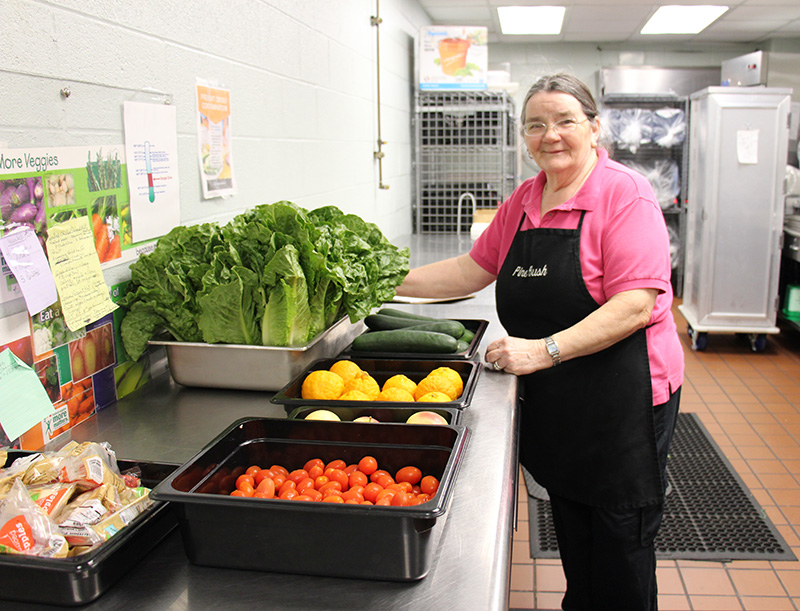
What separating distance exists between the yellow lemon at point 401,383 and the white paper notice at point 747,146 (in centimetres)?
450

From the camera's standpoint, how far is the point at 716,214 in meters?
5.25

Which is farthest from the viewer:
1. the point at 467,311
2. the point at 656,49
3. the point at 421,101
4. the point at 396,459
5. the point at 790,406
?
the point at 656,49

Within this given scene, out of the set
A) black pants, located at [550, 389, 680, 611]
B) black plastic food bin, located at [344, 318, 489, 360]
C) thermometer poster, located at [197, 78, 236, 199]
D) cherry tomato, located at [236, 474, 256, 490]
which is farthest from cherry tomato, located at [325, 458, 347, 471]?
thermometer poster, located at [197, 78, 236, 199]

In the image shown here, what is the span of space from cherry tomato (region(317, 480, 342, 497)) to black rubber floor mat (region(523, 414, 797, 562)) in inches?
78.8

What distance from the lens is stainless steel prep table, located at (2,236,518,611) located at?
92 cm

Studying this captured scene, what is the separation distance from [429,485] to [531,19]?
21.5ft

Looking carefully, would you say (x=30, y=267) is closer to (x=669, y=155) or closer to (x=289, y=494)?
(x=289, y=494)

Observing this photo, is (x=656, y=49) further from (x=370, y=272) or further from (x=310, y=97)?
(x=370, y=272)

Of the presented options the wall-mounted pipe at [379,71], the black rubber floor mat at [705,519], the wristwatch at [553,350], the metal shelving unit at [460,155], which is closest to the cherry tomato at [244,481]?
the wristwatch at [553,350]

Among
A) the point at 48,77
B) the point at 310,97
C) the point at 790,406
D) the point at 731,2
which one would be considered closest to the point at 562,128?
the point at 48,77

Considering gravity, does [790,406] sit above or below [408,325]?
below

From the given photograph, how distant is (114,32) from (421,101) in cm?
382

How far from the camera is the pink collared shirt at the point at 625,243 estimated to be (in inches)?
68.7

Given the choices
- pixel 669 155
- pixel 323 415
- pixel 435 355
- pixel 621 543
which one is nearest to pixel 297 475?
pixel 323 415
